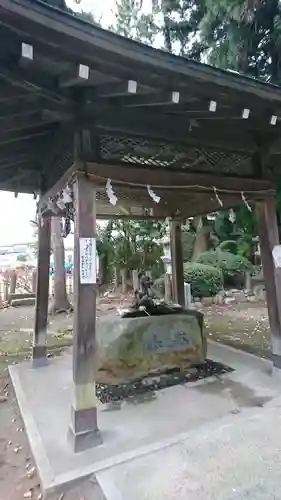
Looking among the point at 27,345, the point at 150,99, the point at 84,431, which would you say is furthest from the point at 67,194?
the point at 27,345

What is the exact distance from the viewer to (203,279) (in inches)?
394

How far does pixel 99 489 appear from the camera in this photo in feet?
7.03

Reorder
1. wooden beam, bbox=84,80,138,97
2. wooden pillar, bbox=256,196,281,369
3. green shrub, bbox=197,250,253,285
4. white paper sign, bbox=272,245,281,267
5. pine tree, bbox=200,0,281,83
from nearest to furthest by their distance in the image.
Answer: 1. wooden beam, bbox=84,80,138,97
2. white paper sign, bbox=272,245,281,267
3. wooden pillar, bbox=256,196,281,369
4. pine tree, bbox=200,0,281,83
5. green shrub, bbox=197,250,253,285

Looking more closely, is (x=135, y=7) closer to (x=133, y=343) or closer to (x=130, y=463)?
(x=133, y=343)

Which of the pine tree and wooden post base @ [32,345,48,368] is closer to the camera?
wooden post base @ [32,345,48,368]

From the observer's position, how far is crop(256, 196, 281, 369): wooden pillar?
369 centimetres

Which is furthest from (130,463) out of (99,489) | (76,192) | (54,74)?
(54,74)

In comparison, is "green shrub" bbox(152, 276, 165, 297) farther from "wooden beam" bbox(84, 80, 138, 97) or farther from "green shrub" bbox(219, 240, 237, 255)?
"wooden beam" bbox(84, 80, 138, 97)

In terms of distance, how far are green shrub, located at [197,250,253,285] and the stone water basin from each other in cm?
712

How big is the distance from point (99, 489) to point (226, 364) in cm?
256

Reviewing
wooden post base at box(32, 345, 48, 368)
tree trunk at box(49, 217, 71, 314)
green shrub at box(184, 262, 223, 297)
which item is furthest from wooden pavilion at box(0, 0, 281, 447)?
green shrub at box(184, 262, 223, 297)

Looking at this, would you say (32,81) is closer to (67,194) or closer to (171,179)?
(67,194)

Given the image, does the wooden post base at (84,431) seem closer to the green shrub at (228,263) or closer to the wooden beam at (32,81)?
the wooden beam at (32,81)

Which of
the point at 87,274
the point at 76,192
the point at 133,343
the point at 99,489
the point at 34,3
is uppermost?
the point at 34,3
